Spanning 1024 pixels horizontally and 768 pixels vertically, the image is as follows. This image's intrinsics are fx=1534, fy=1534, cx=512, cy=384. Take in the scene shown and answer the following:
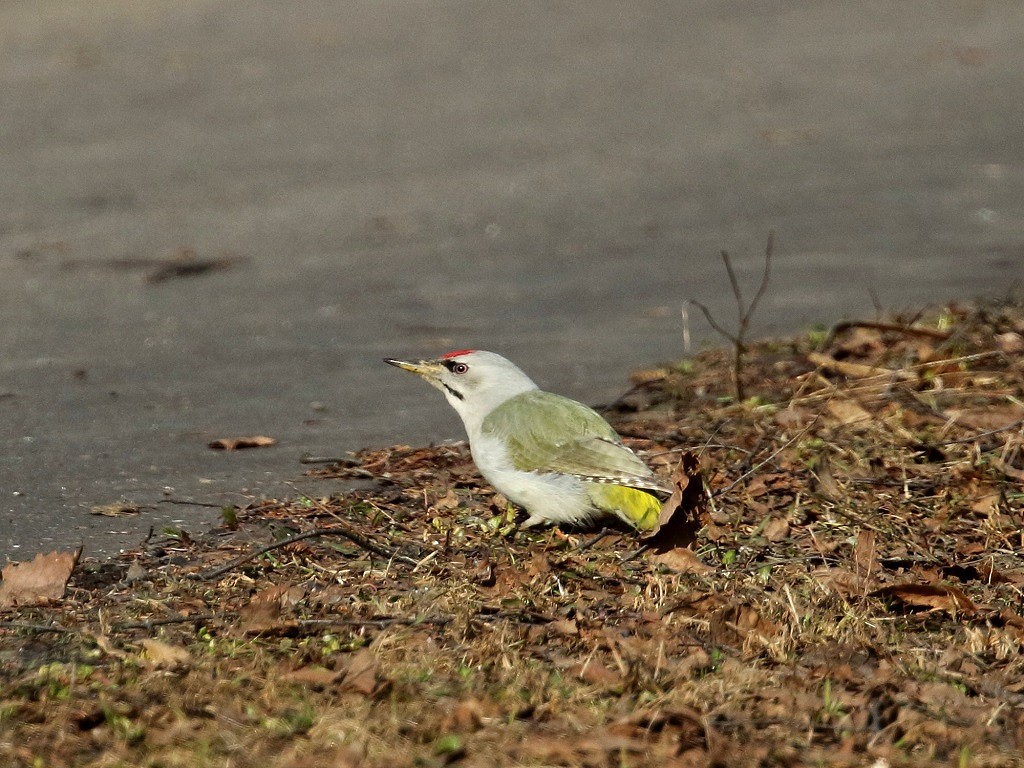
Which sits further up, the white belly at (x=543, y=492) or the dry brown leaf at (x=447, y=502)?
the white belly at (x=543, y=492)

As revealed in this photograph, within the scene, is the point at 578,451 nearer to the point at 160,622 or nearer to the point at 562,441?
the point at 562,441

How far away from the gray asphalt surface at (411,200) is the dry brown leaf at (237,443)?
80 mm

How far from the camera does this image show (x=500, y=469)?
596 centimetres

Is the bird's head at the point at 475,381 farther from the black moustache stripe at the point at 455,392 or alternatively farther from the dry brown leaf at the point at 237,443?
the dry brown leaf at the point at 237,443

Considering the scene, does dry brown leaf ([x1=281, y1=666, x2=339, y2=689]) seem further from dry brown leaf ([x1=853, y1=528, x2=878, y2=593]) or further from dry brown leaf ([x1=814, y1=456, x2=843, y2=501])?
dry brown leaf ([x1=814, y1=456, x2=843, y2=501])

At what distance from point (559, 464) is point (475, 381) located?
701 millimetres

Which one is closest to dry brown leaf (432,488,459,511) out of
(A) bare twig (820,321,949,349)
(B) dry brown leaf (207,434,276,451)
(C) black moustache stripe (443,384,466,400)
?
(C) black moustache stripe (443,384,466,400)

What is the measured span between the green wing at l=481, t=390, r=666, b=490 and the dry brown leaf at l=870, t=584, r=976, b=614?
920 mm

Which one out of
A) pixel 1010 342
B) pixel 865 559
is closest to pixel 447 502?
pixel 865 559

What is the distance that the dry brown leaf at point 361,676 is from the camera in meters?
4.23

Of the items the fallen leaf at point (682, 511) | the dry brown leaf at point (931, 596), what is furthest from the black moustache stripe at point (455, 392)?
the dry brown leaf at point (931, 596)

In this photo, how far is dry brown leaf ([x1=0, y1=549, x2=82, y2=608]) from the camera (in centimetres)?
506

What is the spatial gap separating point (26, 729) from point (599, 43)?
14733mm

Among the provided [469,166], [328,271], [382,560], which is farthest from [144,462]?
[469,166]
